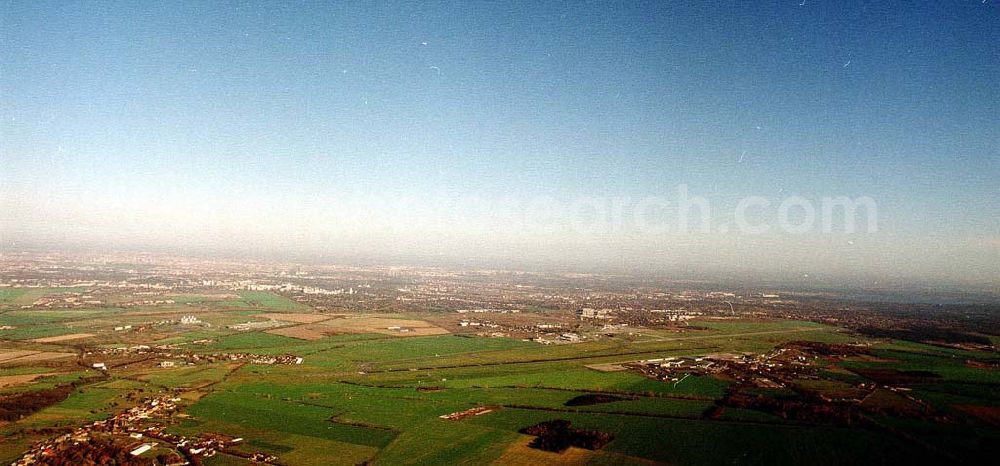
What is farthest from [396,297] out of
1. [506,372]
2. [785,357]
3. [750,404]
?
[750,404]

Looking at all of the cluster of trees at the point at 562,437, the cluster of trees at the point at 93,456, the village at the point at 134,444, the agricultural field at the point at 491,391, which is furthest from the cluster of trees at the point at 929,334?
the cluster of trees at the point at 93,456

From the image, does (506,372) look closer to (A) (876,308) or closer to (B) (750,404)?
(B) (750,404)

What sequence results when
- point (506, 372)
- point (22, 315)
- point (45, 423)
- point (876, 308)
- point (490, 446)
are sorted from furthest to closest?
1. point (876, 308)
2. point (22, 315)
3. point (506, 372)
4. point (45, 423)
5. point (490, 446)

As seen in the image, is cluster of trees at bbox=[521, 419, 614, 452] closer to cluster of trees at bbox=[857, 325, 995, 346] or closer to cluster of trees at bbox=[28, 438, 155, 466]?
cluster of trees at bbox=[28, 438, 155, 466]

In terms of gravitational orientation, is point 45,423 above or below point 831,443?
below

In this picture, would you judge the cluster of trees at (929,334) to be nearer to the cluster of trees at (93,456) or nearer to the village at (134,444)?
the village at (134,444)

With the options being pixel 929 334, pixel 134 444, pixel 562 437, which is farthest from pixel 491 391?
pixel 929 334

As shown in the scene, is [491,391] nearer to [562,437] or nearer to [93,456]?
[562,437]

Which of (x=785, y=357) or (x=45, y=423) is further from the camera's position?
(x=785, y=357)
